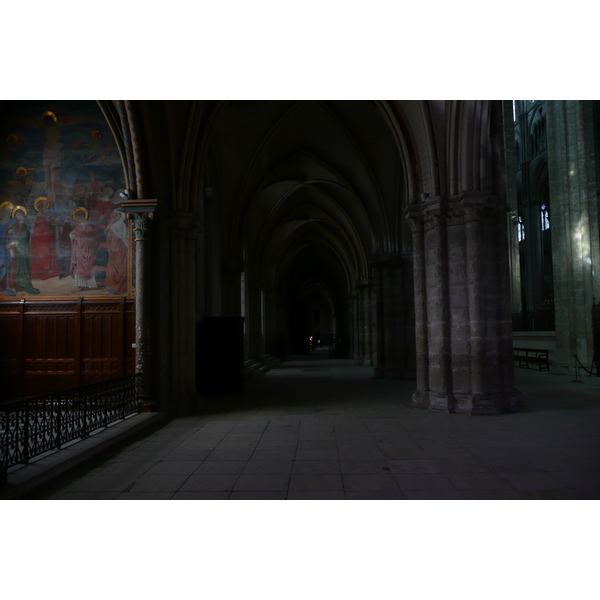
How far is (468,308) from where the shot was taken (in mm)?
9305

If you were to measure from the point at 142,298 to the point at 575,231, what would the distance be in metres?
14.7

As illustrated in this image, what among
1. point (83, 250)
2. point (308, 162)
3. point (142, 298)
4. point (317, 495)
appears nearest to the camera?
point (317, 495)

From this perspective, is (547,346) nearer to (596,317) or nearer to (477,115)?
(596,317)

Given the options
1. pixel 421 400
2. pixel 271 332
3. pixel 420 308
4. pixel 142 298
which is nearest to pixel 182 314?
pixel 142 298

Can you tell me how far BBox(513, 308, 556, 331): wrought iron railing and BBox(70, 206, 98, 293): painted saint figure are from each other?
18.3 metres

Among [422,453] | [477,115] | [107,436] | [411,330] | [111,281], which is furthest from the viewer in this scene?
[411,330]

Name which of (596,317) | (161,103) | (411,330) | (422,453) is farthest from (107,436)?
(596,317)

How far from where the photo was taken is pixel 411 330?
50.5 feet

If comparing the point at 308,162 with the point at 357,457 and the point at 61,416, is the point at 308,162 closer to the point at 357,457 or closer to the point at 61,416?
the point at 61,416

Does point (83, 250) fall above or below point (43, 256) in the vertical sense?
above

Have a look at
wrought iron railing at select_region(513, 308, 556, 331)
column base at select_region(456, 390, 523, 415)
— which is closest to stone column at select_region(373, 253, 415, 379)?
column base at select_region(456, 390, 523, 415)

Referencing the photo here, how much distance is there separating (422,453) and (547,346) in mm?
16449

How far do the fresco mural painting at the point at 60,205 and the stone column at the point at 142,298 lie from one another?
1315mm

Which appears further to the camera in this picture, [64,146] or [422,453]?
[64,146]
